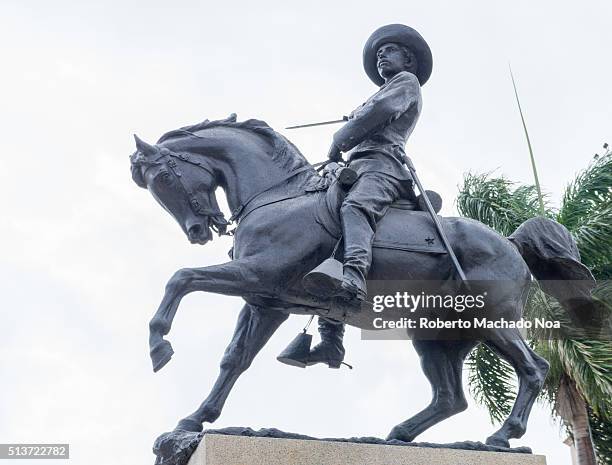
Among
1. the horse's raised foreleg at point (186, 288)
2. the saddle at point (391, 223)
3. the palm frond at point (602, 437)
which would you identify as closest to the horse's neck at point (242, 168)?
the saddle at point (391, 223)

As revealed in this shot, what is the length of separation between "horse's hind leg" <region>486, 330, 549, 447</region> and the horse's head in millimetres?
2650

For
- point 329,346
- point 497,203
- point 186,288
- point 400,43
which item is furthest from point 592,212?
point 186,288

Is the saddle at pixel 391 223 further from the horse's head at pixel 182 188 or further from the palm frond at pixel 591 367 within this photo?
the palm frond at pixel 591 367

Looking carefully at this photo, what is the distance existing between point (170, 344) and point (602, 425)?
35.0ft

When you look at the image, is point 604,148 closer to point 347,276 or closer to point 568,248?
point 568,248

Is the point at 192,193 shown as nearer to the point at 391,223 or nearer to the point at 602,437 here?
the point at 391,223

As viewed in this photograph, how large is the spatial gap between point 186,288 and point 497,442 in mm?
2830

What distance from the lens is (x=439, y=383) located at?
9.48 m

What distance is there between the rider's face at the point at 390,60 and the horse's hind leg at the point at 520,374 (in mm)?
2881

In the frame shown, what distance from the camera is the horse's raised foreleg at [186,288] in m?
8.28

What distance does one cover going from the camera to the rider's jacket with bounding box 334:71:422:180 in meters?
9.77

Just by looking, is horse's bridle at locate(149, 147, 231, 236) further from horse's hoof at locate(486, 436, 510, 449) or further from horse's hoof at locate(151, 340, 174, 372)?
horse's hoof at locate(486, 436, 510, 449)

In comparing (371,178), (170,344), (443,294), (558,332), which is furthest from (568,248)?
(558,332)

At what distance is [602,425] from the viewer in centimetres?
1703
